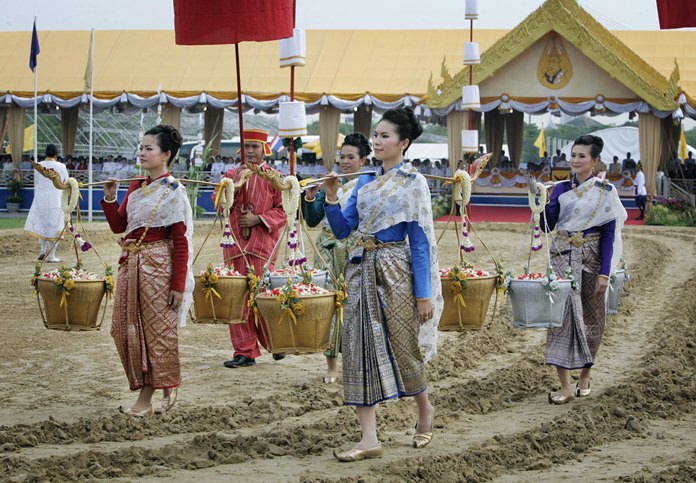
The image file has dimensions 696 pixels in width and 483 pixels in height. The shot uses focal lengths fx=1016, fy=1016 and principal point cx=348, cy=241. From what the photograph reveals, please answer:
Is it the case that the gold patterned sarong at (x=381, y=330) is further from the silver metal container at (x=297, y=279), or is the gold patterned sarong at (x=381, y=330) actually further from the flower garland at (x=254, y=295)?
the silver metal container at (x=297, y=279)

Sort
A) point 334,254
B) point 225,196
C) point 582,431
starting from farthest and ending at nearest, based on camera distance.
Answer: point 334,254 < point 225,196 < point 582,431

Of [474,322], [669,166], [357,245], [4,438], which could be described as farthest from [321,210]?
[669,166]

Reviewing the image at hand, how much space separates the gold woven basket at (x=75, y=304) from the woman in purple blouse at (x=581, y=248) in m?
2.84

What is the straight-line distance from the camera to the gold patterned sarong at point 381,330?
4.99 metres

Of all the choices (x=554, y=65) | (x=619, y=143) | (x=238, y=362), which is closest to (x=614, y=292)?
(x=238, y=362)

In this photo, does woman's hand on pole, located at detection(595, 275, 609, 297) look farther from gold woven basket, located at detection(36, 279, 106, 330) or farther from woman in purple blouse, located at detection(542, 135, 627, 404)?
gold woven basket, located at detection(36, 279, 106, 330)

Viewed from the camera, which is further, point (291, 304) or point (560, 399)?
point (560, 399)

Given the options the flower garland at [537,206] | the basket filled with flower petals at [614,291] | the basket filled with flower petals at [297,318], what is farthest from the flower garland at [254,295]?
the basket filled with flower petals at [614,291]

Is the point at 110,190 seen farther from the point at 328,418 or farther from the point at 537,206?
the point at 537,206

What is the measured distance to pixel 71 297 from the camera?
5.91m

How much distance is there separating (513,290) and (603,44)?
60.4 ft

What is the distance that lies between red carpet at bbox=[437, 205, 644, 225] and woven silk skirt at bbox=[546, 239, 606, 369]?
16282mm

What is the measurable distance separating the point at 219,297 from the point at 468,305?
1.56 m

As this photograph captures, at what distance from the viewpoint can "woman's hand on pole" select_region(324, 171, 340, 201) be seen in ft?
16.1
